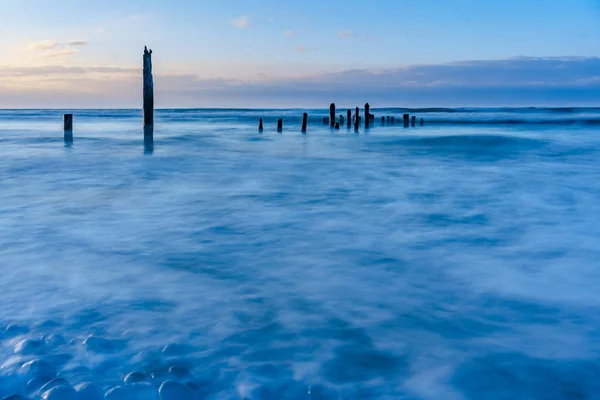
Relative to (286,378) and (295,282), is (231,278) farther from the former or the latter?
(286,378)

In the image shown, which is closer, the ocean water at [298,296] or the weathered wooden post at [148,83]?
the ocean water at [298,296]

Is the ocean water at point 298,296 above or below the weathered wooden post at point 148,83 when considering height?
below

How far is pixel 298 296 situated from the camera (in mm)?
3359

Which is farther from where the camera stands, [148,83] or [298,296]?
[148,83]

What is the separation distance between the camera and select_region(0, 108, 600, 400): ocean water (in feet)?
7.57

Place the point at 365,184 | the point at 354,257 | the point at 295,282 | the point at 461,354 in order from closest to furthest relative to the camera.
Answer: the point at 461,354 < the point at 295,282 < the point at 354,257 < the point at 365,184

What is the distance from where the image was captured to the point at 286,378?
91.0 inches

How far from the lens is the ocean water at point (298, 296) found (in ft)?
7.57

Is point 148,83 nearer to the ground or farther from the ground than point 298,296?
farther from the ground

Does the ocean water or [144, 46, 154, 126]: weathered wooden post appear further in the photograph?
[144, 46, 154, 126]: weathered wooden post

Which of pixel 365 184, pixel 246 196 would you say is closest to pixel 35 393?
pixel 246 196

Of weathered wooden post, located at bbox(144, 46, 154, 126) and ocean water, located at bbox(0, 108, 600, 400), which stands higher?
weathered wooden post, located at bbox(144, 46, 154, 126)

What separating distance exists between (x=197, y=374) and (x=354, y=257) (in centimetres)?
221

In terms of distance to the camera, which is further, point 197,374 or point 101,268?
point 101,268
